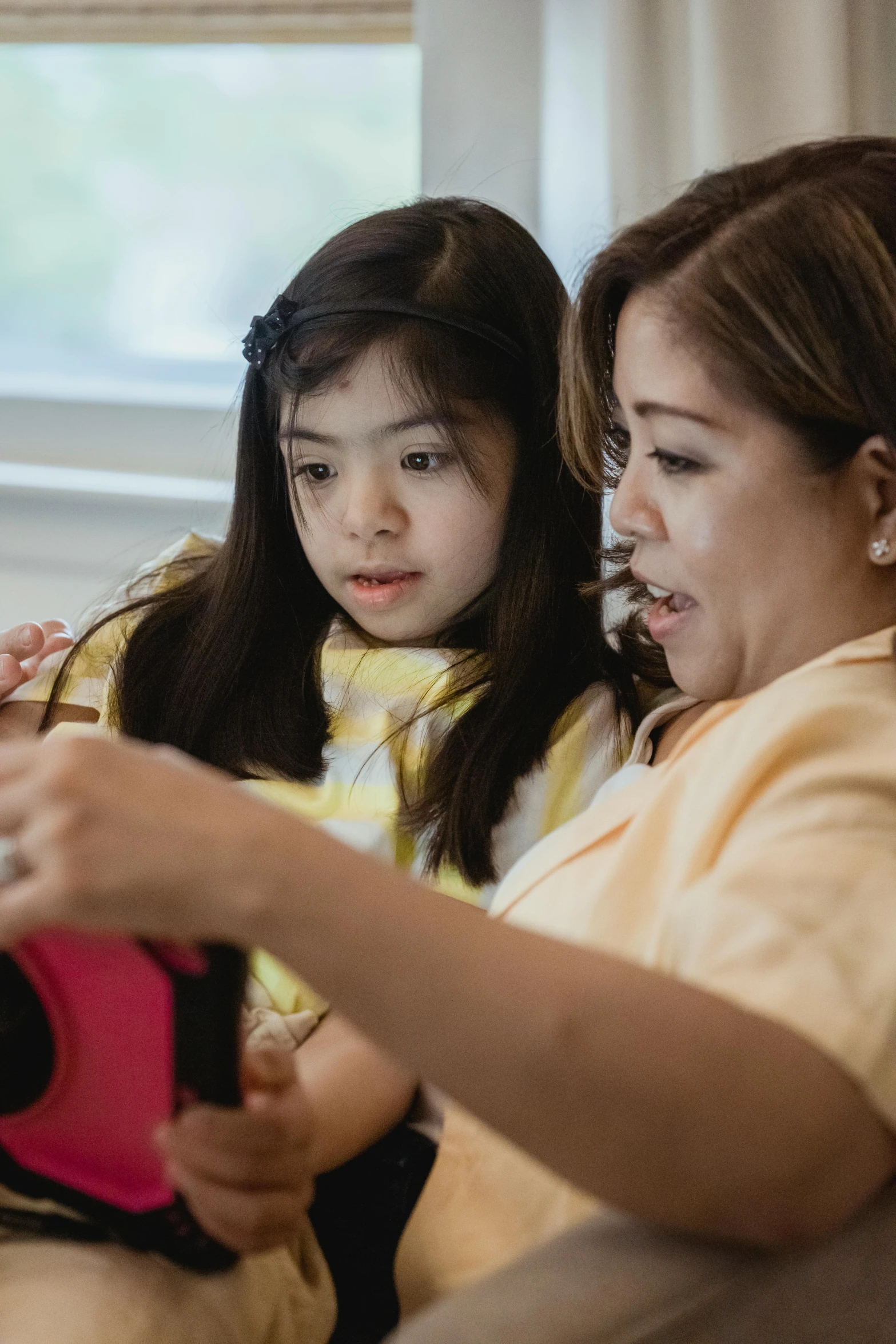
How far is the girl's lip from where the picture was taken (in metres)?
0.92

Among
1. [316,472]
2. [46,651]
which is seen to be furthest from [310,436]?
[46,651]

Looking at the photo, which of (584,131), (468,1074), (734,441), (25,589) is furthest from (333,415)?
(25,589)

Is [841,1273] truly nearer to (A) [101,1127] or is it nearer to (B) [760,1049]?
(B) [760,1049]

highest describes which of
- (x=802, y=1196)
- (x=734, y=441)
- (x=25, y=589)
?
(x=734, y=441)

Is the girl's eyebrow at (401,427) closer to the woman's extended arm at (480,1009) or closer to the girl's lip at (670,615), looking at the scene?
the girl's lip at (670,615)

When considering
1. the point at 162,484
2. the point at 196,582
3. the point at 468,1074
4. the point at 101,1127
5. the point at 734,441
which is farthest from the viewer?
the point at 162,484

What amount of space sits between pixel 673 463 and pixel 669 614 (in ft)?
0.40

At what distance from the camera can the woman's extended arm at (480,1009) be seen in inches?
20.8

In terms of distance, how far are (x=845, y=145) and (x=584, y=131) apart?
2.45 ft

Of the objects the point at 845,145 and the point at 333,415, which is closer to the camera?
the point at 845,145

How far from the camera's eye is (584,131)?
156cm

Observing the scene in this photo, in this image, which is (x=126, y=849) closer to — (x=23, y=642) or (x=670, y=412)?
(x=670, y=412)

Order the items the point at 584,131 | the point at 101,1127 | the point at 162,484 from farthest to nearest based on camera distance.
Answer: the point at 162,484 → the point at 584,131 → the point at 101,1127

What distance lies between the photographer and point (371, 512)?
1.15m
